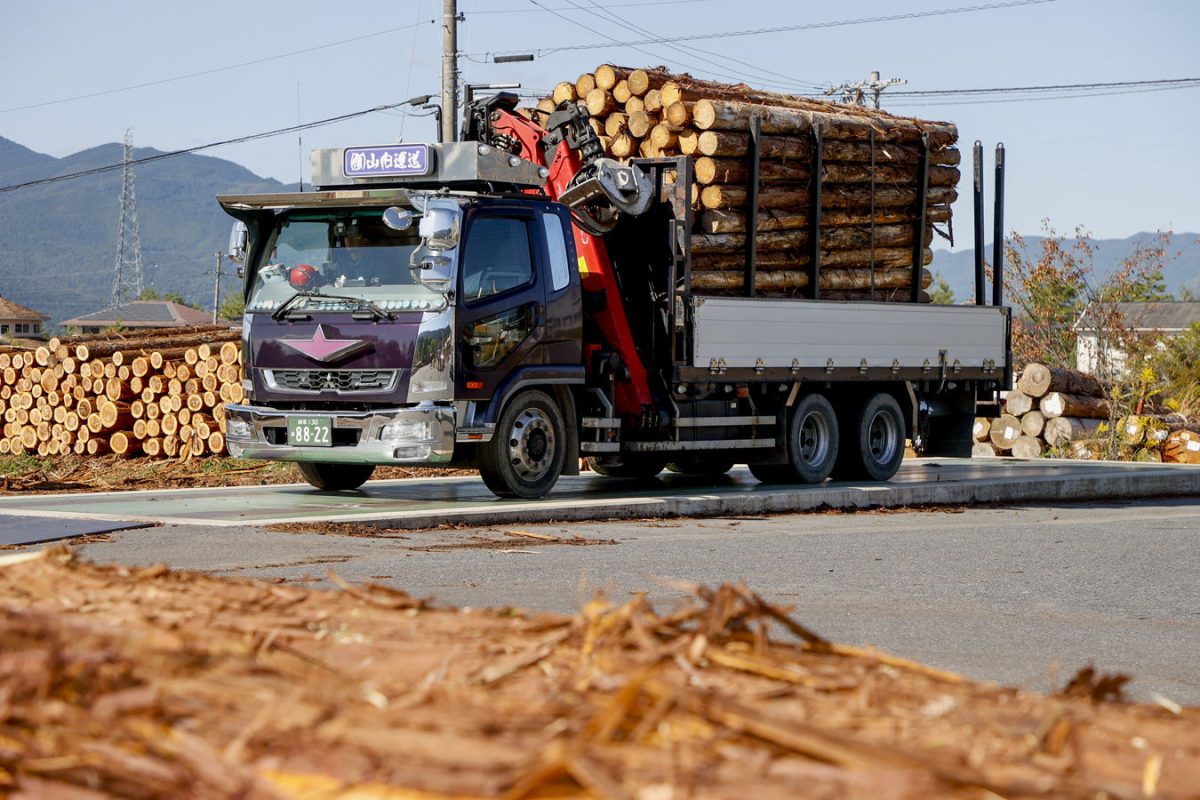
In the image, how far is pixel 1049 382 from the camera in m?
26.9

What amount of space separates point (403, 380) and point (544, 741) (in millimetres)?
11180

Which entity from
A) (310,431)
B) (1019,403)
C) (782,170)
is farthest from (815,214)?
(1019,403)

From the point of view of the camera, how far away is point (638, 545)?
11.6 metres

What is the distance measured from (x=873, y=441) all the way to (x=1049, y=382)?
951 cm

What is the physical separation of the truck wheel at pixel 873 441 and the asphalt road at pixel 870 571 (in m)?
3.43

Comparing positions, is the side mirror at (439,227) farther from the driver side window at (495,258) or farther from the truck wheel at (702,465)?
the truck wheel at (702,465)

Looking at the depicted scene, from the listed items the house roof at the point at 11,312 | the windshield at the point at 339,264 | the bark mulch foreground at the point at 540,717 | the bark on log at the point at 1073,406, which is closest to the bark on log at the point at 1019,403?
the bark on log at the point at 1073,406

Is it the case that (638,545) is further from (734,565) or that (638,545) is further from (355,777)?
A: (355,777)

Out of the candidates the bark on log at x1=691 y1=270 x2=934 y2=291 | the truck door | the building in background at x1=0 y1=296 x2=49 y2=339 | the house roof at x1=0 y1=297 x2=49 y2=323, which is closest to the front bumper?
the truck door

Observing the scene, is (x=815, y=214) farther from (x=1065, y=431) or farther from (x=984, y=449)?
(x=984, y=449)

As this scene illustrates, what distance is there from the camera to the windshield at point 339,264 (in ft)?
45.8

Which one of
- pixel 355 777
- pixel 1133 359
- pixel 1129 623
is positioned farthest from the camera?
pixel 1133 359

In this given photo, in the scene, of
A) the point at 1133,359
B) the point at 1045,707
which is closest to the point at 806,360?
the point at 1045,707

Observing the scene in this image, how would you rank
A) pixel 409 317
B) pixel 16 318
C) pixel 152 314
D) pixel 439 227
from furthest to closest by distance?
pixel 152 314 → pixel 16 318 → pixel 409 317 → pixel 439 227
